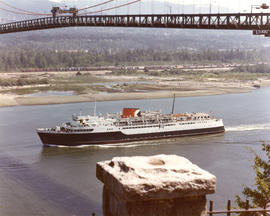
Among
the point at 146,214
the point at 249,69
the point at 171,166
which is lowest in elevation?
the point at 249,69

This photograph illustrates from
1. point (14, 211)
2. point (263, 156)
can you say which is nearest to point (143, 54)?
point (263, 156)

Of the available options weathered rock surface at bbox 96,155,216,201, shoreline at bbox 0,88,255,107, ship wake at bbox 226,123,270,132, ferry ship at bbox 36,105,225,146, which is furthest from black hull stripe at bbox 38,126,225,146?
weathered rock surface at bbox 96,155,216,201

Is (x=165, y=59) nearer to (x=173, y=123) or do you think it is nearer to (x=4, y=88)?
(x=4, y=88)

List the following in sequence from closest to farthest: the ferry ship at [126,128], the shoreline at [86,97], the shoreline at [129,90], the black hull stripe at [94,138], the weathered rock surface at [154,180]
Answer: the weathered rock surface at [154,180]
the black hull stripe at [94,138]
the ferry ship at [126,128]
the shoreline at [86,97]
the shoreline at [129,90]

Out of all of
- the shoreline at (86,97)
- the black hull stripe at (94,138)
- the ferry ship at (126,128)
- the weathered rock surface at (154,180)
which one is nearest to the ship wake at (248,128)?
the ferry ship at (126,128)

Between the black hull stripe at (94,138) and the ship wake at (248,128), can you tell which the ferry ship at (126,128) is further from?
the ship wake at (248,128)
